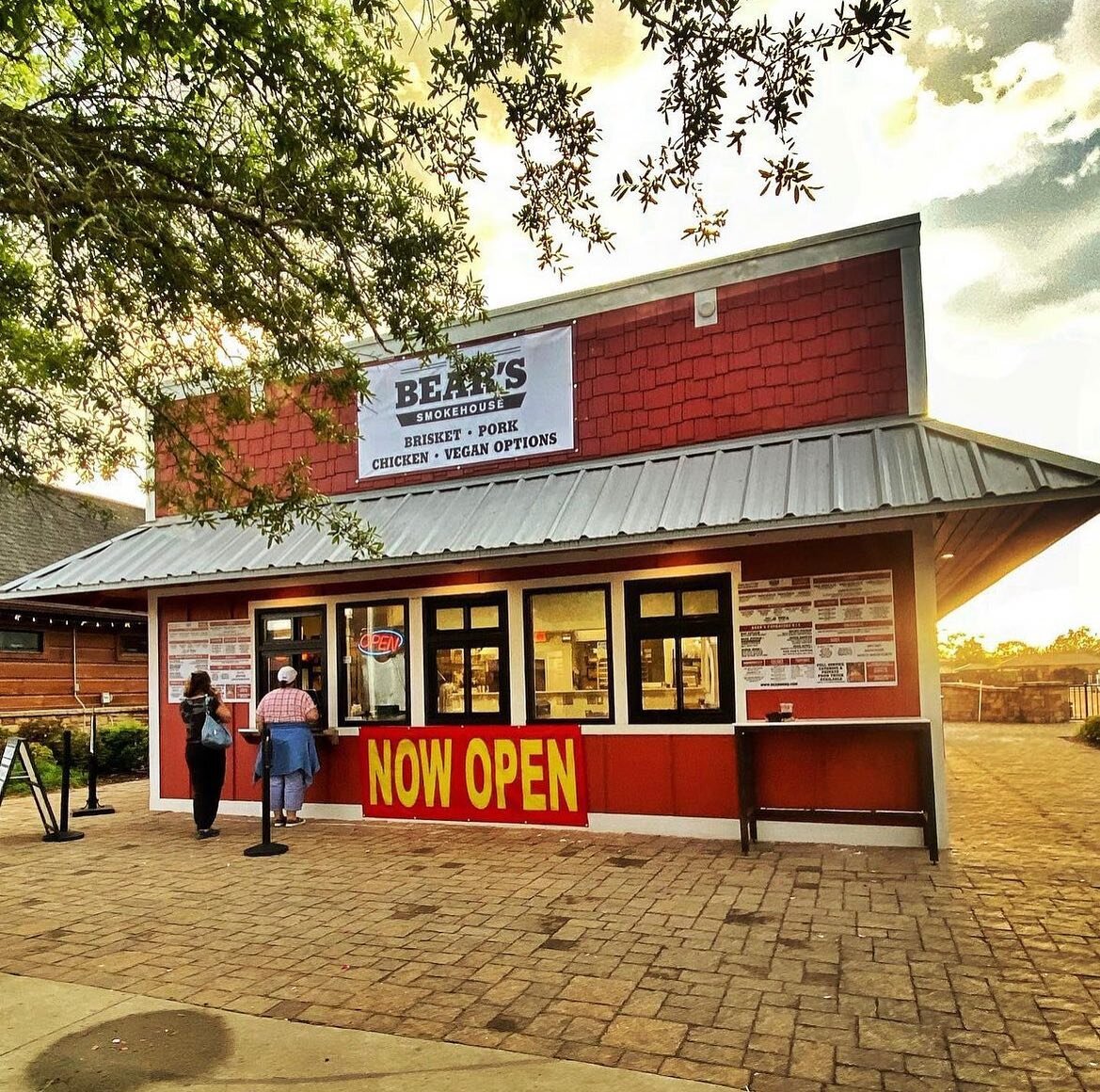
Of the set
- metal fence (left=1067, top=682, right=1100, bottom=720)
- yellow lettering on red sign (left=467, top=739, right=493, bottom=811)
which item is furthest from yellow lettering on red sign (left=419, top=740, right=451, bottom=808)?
metal fence (left=1067, top=682, right=1100, bottom=720)

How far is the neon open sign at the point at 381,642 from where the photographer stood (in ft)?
32.9

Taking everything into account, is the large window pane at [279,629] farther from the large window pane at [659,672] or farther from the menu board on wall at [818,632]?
the menu board on wall at [818,632]

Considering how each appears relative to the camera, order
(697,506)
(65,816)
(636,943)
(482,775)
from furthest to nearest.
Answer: (65,816) < (482,775) < (697,506) < (636,943)

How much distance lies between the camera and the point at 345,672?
10297 mm

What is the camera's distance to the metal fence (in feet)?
73.1

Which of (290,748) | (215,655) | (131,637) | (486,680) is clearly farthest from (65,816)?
(131,637)

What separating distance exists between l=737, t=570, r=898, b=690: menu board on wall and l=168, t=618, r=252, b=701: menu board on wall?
20.6ft

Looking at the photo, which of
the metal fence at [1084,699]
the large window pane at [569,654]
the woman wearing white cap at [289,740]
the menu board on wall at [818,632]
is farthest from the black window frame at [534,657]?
the metal fence at [1084,699]

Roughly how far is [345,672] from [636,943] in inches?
231

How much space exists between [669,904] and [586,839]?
247 centimetres

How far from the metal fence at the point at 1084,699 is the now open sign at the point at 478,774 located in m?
18.9

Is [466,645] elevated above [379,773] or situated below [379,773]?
above

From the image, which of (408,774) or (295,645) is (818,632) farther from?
(295,645)

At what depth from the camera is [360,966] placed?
5.04 meters
